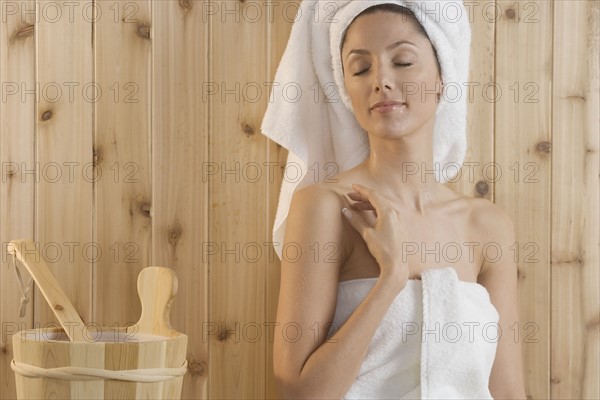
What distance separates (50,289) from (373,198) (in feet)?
1.83

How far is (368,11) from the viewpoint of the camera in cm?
148

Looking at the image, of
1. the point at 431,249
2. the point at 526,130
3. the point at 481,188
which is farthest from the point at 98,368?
the point at 526,130

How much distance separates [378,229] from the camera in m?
1.43

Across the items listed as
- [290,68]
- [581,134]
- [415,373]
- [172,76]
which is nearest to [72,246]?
[172,76]

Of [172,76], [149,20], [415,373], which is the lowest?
[415,373]

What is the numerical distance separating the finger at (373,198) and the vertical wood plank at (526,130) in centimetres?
36

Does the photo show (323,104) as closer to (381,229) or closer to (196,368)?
(381,229)

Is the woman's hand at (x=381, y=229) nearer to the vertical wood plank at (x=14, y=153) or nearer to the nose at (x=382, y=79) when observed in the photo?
the nose at (x=382, y=79)

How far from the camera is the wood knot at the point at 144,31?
5.41 ft

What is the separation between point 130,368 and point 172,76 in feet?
2.08

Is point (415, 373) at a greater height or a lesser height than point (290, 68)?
lesser

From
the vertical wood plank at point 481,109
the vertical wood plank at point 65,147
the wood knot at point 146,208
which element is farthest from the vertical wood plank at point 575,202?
the vertical wood plank at point 65,147

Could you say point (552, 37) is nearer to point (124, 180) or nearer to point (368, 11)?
point (368, 11)

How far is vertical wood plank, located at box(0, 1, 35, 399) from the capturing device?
1607 millimetres
